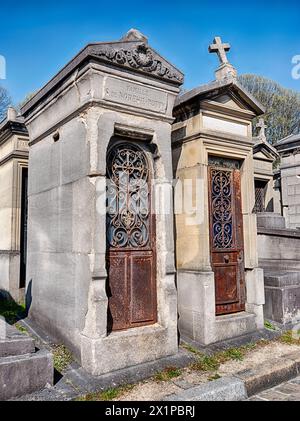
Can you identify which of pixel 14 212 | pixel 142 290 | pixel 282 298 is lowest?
pixel 282 298

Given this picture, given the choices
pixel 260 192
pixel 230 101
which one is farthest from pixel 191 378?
pixel 260 192

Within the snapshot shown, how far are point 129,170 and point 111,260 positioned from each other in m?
1.25

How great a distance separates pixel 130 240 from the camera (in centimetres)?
472

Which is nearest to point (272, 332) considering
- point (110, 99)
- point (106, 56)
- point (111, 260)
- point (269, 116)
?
point (111, 260)

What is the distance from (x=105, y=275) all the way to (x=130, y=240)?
0.71 meters

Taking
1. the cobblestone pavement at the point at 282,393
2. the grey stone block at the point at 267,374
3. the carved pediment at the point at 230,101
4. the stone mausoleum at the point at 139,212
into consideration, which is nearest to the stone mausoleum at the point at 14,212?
the stone mausoleum at the point at 139,212

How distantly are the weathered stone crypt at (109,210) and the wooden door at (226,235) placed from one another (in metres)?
1.06

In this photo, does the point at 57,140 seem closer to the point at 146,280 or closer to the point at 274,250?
the point at 146,280

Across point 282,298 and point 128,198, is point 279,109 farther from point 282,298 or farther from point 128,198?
point 128,198

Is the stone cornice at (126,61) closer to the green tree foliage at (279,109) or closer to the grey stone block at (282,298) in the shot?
the grey stone block at (282,298)

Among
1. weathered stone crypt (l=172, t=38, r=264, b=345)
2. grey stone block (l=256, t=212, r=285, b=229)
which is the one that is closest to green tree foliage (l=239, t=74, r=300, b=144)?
grey stone block (l=256, t=212, r=285, b=229)

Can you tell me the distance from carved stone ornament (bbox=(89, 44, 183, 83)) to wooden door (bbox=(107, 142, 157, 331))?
1025mm

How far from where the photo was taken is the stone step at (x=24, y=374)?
3393mm

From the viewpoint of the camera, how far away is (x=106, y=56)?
14.4ft
